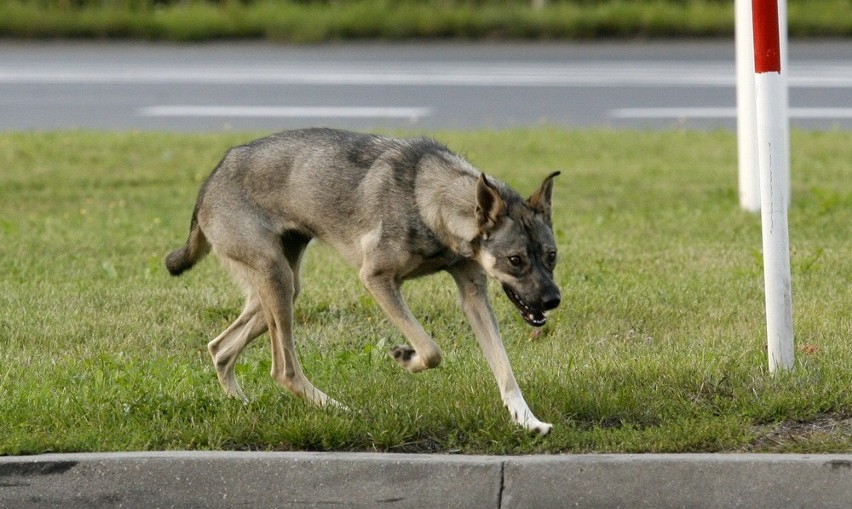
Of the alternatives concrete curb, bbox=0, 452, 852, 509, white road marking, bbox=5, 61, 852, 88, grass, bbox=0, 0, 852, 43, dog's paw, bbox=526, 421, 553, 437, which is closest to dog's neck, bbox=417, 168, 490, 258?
dog's paw, bbox=526, 421, 553, 437

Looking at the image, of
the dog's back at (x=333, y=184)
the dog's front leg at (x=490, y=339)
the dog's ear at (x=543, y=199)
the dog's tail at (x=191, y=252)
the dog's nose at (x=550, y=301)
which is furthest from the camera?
the dog's tail at (x=191, y=252)

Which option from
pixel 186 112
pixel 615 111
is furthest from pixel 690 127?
pixel 186 112

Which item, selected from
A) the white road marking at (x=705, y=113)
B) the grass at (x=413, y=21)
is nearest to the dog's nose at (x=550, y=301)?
the white road marking at (x=705, y=113)

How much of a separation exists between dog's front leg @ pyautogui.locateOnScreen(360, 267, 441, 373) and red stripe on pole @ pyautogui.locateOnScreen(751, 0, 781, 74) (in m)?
1.62

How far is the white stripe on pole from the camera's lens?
30.6ft

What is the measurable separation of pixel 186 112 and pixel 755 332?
984 centimetres

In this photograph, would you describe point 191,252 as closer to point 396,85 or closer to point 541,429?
point 541,429

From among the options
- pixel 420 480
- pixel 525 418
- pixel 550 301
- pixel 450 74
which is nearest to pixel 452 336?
pixel 525 418

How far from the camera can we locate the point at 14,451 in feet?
15.6

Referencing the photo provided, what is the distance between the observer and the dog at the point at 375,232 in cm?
494

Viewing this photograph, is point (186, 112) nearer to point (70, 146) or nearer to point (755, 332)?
point (70, 146)

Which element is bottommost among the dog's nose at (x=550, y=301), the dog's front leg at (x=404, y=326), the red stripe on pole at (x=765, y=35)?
the dog's front leg at (x=404, y=326)

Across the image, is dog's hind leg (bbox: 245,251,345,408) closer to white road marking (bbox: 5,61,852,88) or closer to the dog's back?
the dog's back

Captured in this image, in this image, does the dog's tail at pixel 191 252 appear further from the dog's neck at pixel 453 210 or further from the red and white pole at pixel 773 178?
the red and white pole at pixel 773 178
